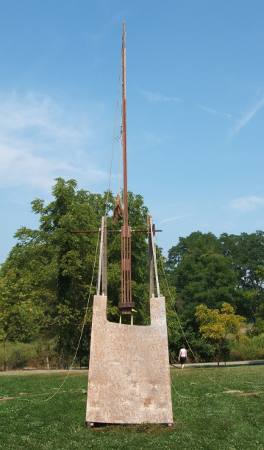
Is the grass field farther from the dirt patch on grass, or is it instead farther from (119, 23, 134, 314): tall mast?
(119, 23, 134, 314): tall mast

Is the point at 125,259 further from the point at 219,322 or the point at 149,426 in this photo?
the point at 219,322

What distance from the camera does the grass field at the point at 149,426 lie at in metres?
11.9

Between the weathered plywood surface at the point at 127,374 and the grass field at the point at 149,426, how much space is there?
364 millimetres

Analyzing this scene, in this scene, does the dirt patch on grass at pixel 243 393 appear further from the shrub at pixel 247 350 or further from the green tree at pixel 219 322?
the shrub at pixel 247 350

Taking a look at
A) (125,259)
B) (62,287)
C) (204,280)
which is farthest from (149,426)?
(204,280)

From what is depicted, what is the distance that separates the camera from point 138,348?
1384 cm

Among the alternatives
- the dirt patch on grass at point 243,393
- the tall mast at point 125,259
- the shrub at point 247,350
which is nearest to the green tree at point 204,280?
the shrub at point 247,350

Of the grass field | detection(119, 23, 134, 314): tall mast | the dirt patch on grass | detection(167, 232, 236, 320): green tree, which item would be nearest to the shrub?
detection(167, 232, 236, 320): green tree

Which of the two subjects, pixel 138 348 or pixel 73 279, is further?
pixel 73 279

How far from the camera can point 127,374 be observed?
44.8 ft

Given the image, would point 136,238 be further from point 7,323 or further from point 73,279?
point 7,323

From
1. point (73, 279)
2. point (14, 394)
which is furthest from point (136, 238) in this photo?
point (14, 394)

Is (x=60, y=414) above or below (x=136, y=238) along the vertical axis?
below

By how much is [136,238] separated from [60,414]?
29.2 m
